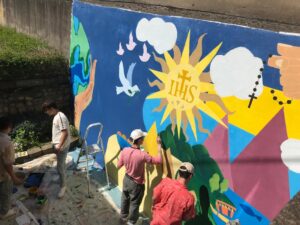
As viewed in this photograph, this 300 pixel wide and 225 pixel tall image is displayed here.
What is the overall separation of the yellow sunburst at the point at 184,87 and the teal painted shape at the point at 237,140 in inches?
7.6

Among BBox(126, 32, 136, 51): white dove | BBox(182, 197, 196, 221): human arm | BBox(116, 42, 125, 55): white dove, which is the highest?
BBox(126, 32, 136, 51): white dove

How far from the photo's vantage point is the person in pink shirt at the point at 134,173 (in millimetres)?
5766

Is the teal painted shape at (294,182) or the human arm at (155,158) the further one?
the human arm at (155,158)

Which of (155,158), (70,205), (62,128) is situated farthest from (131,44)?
(70,205)

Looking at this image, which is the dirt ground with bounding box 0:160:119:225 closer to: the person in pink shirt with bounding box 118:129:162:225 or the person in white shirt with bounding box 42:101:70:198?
the person in pink shirt with bounding box 118:129:162:225

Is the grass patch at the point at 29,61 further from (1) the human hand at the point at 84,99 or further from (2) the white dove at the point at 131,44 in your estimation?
(2) the white dove at the point at 131,44

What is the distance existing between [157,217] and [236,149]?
1.40m


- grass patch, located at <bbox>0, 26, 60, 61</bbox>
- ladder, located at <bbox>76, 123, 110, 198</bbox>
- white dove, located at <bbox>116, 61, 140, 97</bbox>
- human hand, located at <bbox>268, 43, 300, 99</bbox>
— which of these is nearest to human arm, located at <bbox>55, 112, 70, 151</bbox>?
ladder, located at <bbox>76, 123, 110, 198</bbox>

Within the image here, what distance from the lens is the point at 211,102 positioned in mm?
4875

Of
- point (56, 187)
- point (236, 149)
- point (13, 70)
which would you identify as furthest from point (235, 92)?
point (13, 70)

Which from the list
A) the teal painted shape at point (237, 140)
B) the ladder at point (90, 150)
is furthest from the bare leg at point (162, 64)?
the ladder at point (90, 150)

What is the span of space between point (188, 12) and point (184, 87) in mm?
1128

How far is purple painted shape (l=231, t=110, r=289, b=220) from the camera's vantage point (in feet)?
13.5

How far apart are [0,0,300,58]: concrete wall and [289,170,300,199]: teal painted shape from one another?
1.61 metres
